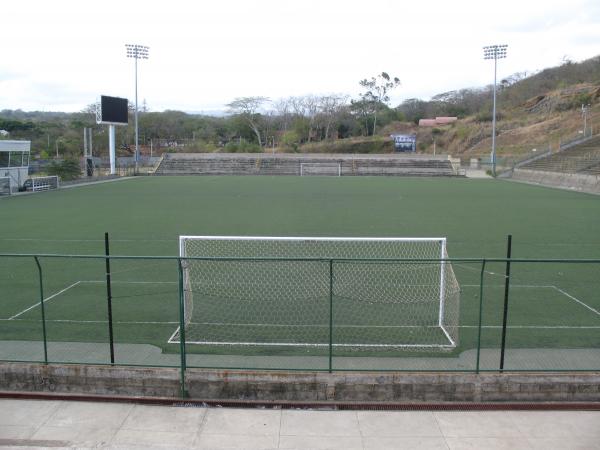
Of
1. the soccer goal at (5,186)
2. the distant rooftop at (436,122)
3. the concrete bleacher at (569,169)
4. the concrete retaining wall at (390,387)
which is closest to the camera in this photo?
the concrete retaining wall at (390,387)

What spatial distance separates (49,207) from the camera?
1057 inches

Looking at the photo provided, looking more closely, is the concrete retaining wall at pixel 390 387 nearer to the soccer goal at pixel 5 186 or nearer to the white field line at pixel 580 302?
the white field line at pixel 580 302

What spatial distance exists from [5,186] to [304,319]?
3098 cm

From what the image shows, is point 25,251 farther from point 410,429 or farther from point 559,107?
point 559,107

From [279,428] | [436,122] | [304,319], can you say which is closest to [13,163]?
[304,319]

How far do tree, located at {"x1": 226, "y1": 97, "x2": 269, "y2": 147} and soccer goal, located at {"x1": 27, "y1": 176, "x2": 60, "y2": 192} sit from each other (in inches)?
2386

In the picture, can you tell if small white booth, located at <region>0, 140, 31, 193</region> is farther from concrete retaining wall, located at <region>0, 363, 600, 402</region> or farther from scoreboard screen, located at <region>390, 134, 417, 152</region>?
scoreboard screen, located at <region>390, 134, 417, 152</region>

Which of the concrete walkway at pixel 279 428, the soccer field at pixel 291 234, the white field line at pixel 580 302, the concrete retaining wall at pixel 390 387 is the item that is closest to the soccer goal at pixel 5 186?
the soccer field at pixel 291 234

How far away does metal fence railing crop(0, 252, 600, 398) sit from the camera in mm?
7113

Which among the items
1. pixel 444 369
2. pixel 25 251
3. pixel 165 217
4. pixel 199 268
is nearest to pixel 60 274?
pixel 199 268

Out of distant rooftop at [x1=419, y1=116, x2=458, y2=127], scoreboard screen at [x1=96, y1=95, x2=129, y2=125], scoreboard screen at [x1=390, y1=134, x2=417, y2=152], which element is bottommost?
scoreboard screen at [x1=390, y1=134, x2=417, y2=152]

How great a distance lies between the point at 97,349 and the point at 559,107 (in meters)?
87.1

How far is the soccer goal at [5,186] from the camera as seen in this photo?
33344 mm

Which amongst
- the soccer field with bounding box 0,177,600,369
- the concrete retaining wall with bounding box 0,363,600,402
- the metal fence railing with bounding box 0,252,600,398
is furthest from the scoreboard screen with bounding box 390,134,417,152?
the concrete retaining wall with bounding box 0,363,600,402
